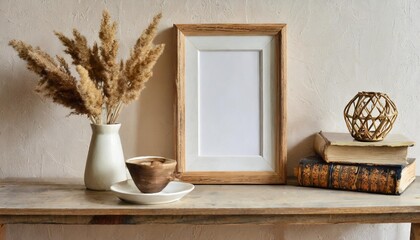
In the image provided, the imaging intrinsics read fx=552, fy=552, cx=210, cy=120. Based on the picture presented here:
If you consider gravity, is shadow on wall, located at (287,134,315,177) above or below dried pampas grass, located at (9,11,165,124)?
below

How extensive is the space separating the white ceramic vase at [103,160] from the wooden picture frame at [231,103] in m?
0.15

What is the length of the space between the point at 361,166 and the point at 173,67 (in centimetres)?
47

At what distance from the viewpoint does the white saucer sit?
3.38ft

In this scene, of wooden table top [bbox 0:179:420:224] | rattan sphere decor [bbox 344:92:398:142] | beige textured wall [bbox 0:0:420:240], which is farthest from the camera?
beige textured wall [bbox 0:0:420:240]

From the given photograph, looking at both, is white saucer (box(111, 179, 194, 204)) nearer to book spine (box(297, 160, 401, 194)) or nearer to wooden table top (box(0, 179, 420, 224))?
wooden table top (box(0, 179, 420, 224))

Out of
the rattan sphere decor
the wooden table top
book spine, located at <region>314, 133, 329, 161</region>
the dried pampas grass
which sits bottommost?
the wooden table top

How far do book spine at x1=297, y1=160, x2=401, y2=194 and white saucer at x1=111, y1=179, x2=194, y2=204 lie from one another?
10.2 inches

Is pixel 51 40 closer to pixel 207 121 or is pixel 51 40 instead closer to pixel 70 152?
pixel 70 152

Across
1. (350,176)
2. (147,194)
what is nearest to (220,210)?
(147,194)

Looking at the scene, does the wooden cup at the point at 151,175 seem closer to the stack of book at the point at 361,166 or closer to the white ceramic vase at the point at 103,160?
the white ceramic vase at the point at 103,160

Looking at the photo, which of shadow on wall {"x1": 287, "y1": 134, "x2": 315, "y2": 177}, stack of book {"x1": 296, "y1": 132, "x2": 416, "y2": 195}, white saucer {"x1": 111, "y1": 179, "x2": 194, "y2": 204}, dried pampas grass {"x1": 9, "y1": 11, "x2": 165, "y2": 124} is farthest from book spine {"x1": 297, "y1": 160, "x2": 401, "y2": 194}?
dried pampas grass {"x1": 9, "y1": 11, "x2": 165, "y2": 124}

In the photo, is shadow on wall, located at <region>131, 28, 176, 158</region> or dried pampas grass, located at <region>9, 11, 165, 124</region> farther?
shadow on wall, located at <region>131, 28, 176, 158</region>

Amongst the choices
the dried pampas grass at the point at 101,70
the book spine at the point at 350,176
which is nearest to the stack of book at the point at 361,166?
the book spine at the point at 350,176

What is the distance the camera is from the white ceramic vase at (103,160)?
3.82ft
